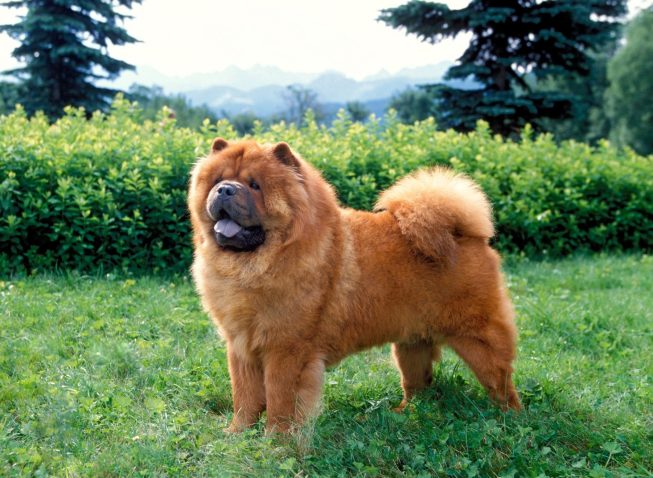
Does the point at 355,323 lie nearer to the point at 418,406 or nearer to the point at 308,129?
the point at 418,406

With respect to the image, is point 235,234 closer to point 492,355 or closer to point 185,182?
point 492,355

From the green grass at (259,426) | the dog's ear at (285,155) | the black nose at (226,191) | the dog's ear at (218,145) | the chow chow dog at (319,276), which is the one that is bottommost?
the green grass at (259,426)

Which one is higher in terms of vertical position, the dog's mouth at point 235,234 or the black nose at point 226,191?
the black nose at point 226,191

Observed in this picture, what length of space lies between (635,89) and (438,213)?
115 ft

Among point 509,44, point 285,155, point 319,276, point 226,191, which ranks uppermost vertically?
point 509,44

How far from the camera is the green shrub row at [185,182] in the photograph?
623cm

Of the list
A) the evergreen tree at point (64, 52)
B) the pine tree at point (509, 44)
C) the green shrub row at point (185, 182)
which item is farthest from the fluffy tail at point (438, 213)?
the evergreen tree at point (64, 52)

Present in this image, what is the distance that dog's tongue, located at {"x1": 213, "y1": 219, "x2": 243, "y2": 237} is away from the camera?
3.15 meters

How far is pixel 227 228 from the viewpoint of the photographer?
10.3ft

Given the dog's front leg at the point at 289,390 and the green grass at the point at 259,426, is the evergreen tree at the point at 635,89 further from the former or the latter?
the dog's front leg at the point at 289,390

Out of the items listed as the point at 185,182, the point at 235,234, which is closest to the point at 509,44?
the point at 185,182

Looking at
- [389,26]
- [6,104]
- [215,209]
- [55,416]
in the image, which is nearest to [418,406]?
[215,209]

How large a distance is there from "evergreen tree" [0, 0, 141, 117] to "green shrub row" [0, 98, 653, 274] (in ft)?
44.8

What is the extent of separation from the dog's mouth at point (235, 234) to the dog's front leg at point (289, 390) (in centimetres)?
57
